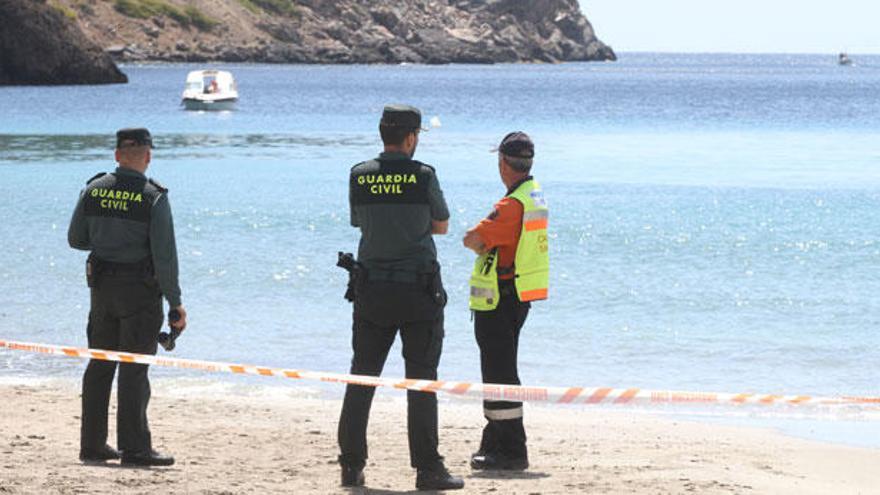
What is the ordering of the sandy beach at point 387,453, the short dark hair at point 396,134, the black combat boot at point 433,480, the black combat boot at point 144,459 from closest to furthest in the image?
the short dark hair at point 396,134, the black combat boot at point 433,480, the sandy beach at point 387,453, the black combat boot at point 144,459

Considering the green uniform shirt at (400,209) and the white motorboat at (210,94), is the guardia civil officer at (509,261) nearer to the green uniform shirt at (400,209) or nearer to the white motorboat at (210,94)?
the green uniform shirt at (400,209)

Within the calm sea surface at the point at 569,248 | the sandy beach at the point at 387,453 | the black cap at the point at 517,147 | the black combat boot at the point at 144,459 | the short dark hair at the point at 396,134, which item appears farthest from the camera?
the calm sea surface at the point at 569,248

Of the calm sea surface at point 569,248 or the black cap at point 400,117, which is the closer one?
the black cap at point 400,117

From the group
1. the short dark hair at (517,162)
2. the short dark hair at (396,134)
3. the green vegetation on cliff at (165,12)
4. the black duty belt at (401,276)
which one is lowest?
the black duty belt at (401,276)

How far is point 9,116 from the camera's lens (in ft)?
225

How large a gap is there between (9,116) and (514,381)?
6374 cm

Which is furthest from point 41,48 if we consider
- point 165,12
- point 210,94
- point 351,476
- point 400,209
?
point 400,209

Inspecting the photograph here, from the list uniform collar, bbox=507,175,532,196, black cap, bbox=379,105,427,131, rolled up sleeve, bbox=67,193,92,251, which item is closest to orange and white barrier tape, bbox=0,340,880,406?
rolled up sleeve, bbox=67,193,92,251

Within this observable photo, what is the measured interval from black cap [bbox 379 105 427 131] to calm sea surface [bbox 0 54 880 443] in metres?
4.45

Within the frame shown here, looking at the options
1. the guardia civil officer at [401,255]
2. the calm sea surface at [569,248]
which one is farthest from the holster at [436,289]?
the calm sea surface at [569,248]

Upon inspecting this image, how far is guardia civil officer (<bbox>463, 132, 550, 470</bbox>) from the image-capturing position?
26.3ft

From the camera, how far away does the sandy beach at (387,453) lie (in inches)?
309

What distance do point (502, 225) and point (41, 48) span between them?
105001 mm

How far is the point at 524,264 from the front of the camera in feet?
26.5
